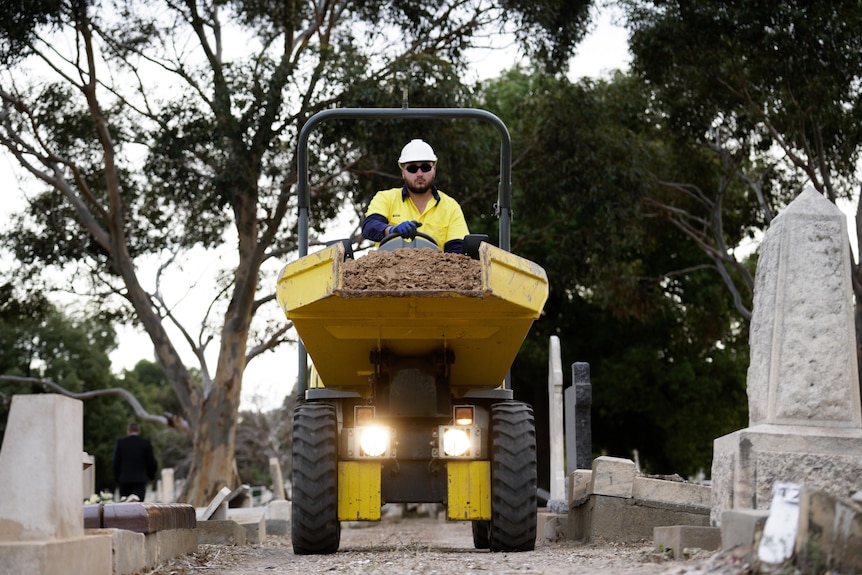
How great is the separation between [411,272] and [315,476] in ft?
6.33

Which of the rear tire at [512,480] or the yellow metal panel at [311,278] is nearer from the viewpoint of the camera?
the yellow metal panel at [311,278]

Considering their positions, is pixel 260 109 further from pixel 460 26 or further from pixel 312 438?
pixel 312 438

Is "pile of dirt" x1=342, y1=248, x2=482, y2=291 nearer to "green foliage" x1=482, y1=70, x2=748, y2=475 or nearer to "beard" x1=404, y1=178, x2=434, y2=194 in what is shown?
"beard" x1=404, y1=178, x2=434, y2=194

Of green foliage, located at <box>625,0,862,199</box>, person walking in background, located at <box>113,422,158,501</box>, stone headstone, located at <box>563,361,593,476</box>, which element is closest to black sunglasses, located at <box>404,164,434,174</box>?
stone headstone, located at <box>563,361,593,476</box>

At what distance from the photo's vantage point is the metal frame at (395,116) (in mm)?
9953

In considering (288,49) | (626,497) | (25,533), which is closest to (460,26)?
(288,49)

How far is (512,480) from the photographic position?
9.05 meters

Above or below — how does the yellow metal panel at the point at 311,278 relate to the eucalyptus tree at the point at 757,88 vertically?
below

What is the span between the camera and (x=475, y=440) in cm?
920

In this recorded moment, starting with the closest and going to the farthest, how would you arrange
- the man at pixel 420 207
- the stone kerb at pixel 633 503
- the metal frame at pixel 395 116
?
1. the man at pixel 420 207
2. the metal frame at pixel 395 116
3. the stone kerb at pixel 633 503

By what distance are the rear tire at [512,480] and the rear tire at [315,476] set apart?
3.76 ft

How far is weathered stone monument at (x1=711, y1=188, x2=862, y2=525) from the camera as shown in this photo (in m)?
7.18

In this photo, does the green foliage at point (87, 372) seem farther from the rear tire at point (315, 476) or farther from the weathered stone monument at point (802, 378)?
the weathered stone monument at point (802, 378)

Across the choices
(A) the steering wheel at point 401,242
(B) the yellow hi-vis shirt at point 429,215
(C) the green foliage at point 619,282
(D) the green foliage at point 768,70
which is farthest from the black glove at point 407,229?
(C) the green foliage at point 619,282
